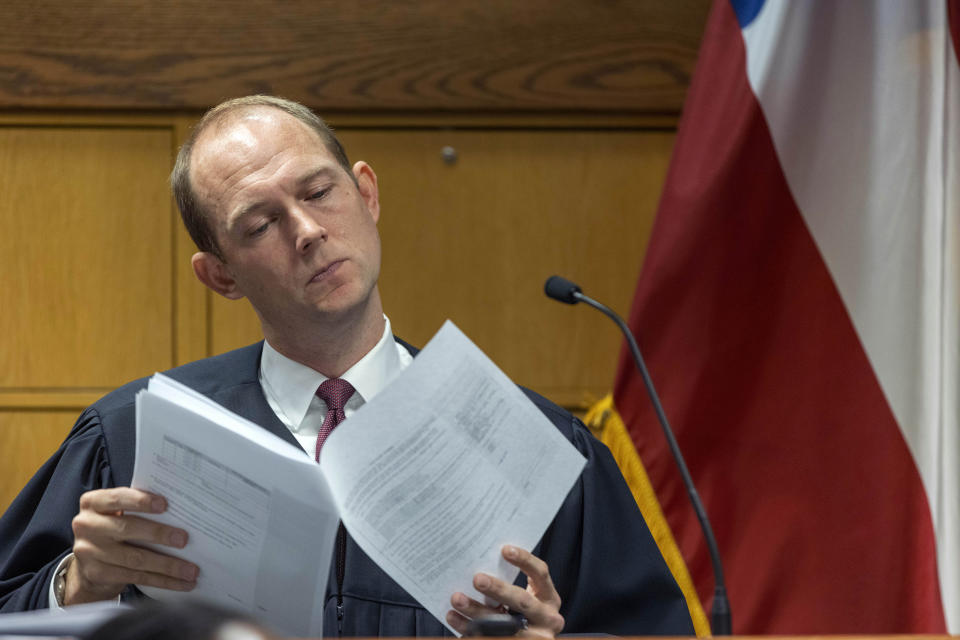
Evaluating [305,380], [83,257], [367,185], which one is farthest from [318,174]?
[83,257]

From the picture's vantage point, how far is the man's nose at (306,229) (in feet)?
5.14

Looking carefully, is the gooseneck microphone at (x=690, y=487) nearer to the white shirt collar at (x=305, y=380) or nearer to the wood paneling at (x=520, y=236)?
the white shirt collar at (x=305, y=380)

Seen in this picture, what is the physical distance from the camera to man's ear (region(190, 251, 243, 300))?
175 centimetres

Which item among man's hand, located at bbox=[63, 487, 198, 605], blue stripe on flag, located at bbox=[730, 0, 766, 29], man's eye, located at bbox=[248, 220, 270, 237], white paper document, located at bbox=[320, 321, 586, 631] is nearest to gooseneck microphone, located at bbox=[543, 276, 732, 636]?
white paper document, located at bbox=[320, 321, 586, 631]

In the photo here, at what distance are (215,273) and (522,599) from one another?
82 centimetres

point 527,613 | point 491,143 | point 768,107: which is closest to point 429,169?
point 491,143

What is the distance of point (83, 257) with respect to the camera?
2.87m

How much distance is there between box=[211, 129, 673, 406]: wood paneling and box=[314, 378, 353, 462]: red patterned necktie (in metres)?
1.25

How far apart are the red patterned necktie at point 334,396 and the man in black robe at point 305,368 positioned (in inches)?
1.4

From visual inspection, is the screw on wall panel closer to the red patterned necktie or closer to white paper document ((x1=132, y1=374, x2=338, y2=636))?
the red patterned necktie

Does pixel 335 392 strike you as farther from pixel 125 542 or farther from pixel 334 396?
pixel 125 542

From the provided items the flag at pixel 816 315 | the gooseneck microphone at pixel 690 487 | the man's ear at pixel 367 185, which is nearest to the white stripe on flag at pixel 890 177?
the flag at pixel 816 315

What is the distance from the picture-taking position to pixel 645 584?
5.28 feet

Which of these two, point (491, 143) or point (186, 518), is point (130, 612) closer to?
point (186, 518)
